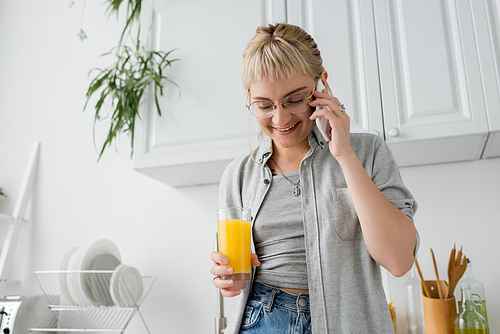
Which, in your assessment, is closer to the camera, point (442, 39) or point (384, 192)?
point (384, 192)

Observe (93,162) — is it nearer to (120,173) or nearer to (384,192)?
(120,173)

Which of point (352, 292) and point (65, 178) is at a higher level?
point (65, 178)

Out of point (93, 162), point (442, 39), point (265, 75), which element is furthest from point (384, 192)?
point (93, 162)

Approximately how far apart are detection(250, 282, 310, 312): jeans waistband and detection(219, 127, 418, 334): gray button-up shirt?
0.03m

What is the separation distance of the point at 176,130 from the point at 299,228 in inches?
34.7

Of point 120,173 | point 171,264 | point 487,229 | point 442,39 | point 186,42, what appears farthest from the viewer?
point 120,173

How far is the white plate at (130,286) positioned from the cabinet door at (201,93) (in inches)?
16.4

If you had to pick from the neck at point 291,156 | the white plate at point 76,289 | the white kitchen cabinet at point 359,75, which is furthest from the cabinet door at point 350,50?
the white plate at point 76,289

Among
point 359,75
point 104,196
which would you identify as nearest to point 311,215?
point 359,75

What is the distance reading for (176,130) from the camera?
170 centimetres

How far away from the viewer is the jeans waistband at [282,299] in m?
0.90

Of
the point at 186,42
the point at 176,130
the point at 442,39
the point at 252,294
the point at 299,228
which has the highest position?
the point at 186,42

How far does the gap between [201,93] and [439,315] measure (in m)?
1.17

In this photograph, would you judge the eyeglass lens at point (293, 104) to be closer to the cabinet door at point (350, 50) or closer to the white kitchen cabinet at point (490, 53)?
the cabinet door at point (350, 50)
